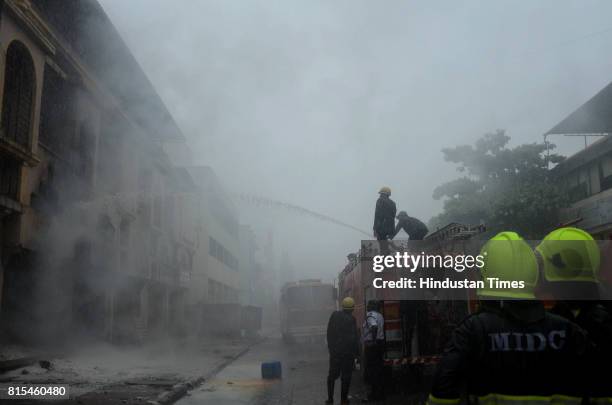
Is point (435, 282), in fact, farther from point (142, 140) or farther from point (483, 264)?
point (142, 140)

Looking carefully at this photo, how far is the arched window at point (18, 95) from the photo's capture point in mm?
9906

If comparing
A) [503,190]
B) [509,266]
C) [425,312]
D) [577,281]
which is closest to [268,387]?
[425,312]

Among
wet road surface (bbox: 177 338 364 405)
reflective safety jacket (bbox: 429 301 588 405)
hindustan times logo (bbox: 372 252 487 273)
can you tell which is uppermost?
hindustan times logo (bbox: 372 252 487 273)

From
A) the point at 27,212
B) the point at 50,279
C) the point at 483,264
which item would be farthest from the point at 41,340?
the point at 483,264

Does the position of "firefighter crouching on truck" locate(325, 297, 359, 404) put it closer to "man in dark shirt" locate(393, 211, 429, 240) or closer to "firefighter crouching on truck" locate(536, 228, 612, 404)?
"man in dark shirt" locate(393, 211, 429, 240)

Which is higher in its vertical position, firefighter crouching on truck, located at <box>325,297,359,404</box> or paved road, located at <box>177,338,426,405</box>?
firefighter crouching on truck, located at <box>325,297,359,404</box>

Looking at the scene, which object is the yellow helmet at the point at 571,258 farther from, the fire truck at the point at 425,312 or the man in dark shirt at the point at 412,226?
the man in dark shirt at the point at 412,226

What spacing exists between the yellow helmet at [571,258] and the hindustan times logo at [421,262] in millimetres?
4960

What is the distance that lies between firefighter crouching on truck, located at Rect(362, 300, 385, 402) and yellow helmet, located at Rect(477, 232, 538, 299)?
17.9 feet

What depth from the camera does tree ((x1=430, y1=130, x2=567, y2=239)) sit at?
1709 centimetres

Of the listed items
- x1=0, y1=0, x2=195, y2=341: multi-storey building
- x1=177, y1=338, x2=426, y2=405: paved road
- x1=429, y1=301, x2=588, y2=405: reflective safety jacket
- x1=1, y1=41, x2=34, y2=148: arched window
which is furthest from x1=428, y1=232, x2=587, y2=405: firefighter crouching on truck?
x1=1, y1=41, x2=34, y2=148: arched window

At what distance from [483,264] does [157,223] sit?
1861 cm

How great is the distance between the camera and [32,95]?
34.6ft

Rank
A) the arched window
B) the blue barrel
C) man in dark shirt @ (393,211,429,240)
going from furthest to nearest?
1. the blue barrel
2. the arched window
3. man in dark shirt @ (393,211,429,240)
